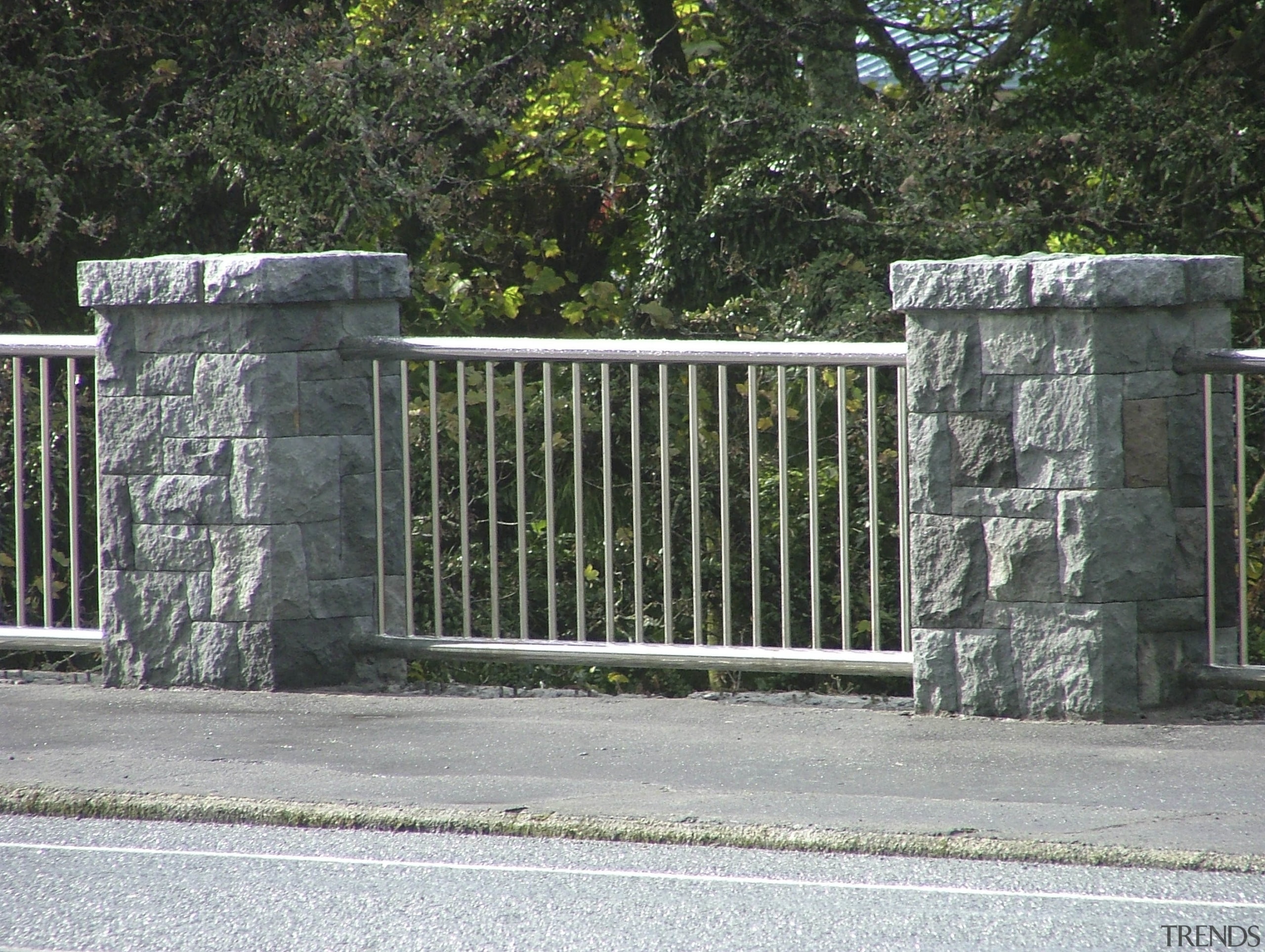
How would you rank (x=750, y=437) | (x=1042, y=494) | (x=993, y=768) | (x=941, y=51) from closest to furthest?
(x=993, y=768)
(x=1042, y=494)
(x=750, y=437)
(x=941, y=51)

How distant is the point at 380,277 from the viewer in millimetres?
6438

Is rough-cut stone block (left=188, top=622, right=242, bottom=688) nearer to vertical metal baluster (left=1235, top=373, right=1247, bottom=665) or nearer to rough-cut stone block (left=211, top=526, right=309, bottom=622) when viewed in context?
rough-cut stone block (left=211, top=526, right=309, bottom=622)

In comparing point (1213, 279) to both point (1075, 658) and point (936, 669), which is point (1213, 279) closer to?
point (1075, 658)

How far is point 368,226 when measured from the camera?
10117mm

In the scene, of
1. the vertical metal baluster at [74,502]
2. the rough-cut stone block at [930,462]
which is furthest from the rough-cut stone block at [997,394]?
the vertical metal baluster at [74,502]

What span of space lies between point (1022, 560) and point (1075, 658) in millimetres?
364

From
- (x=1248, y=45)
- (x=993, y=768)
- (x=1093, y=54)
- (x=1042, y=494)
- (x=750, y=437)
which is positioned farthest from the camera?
(x=1093, y=54)

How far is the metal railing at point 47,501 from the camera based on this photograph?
6656 mm

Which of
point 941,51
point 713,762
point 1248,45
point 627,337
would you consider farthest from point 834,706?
point 941,51

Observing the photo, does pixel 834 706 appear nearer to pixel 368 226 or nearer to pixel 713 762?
pixel 713 762

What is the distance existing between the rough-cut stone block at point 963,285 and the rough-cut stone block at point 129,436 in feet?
9.19

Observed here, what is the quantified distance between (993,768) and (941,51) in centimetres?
916

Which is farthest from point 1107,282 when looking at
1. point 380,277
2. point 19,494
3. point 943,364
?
point 19,494

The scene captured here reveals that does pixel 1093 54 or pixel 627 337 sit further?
pixel 1093 54
